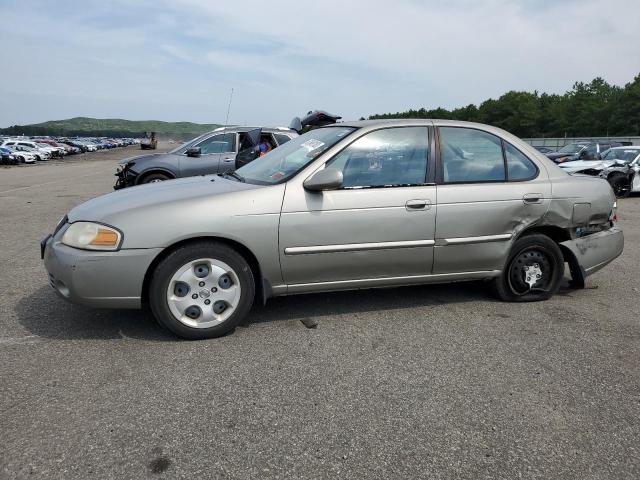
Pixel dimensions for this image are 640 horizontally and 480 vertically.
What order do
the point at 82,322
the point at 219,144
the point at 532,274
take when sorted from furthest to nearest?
the point at 219,144 < the point at 532,274 < the point at 82,322

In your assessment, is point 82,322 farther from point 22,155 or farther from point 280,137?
point 22,155

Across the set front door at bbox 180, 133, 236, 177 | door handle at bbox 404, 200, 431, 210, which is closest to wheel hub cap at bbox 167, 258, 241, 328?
door handle at bbox 404, 200, 431, 210

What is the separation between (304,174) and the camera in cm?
382

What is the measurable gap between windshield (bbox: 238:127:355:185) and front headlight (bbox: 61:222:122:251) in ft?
3.63

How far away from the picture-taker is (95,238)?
3463 millimetres

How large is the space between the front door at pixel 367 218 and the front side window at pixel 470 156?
19cm

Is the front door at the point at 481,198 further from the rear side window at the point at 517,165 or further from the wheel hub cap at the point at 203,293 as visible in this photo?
the wheel hub cap at the point at 203,293

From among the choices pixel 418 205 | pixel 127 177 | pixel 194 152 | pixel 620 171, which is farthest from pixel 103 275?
pixel 620 171

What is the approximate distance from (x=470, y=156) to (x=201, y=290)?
2.41 metres

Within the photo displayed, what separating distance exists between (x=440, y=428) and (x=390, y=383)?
0.49 meters

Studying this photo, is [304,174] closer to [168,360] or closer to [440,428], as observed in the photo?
[168,360]

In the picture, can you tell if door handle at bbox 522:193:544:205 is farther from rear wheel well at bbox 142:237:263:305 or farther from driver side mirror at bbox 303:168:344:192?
rear wheel well at bbox 142:237:263:305

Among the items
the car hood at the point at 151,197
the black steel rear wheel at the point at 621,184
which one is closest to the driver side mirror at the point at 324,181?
the car hood at the point at 151,197

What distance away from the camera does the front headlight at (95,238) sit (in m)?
3.45
